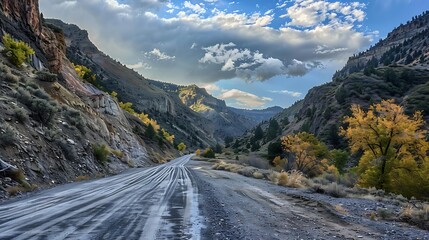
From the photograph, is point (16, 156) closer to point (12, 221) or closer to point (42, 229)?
point (12, 221)

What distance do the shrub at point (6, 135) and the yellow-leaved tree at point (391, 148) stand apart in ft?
87.8

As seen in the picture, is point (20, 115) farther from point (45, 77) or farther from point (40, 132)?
point (45, 77)

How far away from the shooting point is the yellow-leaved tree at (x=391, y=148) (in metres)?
27.7

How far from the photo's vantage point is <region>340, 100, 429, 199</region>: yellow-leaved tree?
27734 millimetres

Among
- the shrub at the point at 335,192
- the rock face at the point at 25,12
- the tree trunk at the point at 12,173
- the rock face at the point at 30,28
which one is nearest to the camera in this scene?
the tree trunk at the point at 12,173

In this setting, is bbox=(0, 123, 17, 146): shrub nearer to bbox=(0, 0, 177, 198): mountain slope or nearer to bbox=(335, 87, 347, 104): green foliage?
bbox=(0, 0, 177, 198): mountain slope

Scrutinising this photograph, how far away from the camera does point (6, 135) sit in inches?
587

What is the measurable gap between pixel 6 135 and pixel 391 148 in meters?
30.0

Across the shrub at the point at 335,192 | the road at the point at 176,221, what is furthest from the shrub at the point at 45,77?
the shrub at the point at 335,192

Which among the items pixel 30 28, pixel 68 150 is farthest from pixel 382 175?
pixel 30 28

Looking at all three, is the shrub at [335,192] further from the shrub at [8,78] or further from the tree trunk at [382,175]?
the shrub at [8,78]

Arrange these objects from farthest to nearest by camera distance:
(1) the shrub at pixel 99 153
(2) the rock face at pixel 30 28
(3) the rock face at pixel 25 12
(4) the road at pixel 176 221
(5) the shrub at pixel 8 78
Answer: (3) the rock face at pixel 25 12 < (2) the rock face at pixel 30 28 < (1) the shrub at pixel 99 153 < (5) the shrub at pixel 8 78 < (4) the road at pixel 176 221

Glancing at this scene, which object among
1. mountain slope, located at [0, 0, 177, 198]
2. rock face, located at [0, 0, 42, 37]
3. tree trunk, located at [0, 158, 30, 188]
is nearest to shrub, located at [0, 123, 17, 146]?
mountain slope, located at [0, 0, 177, 198]

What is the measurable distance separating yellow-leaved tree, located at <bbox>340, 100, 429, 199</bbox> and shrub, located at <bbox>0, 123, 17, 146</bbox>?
26.8 m
